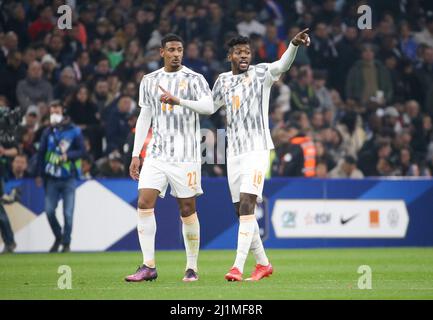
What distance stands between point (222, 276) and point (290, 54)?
8.69 feet

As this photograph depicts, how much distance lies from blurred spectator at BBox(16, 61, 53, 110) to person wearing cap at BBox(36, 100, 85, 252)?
76.4 inches

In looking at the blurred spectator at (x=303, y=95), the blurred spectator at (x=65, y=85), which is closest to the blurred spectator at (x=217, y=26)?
the blurred spectator at (x=303, y=95)

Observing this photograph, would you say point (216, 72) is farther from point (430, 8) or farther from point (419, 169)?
point (430, 8)

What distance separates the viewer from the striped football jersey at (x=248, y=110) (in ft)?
38.7

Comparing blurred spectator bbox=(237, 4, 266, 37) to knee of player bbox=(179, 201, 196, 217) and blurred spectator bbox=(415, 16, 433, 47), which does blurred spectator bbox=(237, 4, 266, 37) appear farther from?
knee of player bbox=(179, 201, 196, 217)

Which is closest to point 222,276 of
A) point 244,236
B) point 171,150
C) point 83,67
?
point 244,236

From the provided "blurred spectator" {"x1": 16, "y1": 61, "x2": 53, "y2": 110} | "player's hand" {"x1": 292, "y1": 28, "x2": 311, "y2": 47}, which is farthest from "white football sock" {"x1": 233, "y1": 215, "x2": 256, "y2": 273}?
"blurred spectator" {"x1": 16, "y1": 61, "x2": 53, "y2": 110}

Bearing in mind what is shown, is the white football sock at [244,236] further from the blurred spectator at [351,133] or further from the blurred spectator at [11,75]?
the blurred spectator at [351,133]

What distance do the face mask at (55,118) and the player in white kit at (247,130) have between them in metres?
6.54

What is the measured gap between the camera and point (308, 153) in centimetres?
1964

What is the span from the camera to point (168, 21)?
2206 centimetres

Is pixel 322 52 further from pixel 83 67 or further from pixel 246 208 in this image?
pixel 246 208
